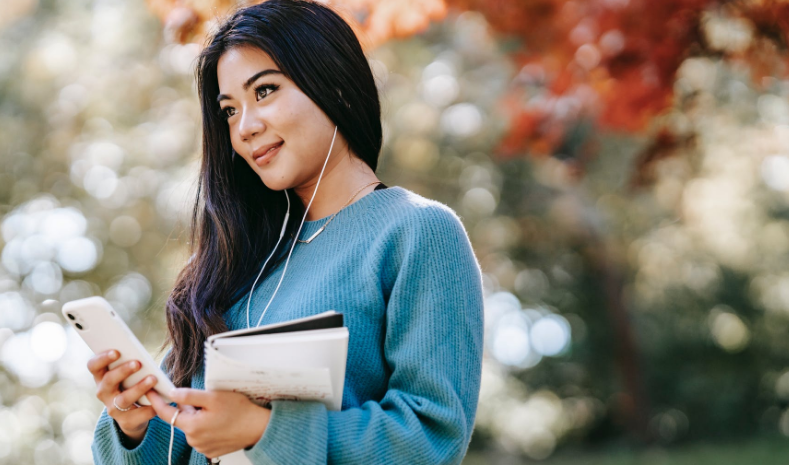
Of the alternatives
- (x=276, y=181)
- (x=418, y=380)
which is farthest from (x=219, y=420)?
(x=276, y=181)

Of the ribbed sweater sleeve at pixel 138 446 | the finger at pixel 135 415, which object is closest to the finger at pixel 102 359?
the finger at pixel 135 415

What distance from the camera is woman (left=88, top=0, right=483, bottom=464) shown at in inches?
55.4

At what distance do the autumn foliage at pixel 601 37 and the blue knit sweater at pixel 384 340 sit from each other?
1.61m

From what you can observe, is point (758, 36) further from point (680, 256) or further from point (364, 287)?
point (680, 256)

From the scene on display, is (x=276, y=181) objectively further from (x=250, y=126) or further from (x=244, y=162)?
(x=244, y=162)

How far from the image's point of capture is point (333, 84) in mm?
1783

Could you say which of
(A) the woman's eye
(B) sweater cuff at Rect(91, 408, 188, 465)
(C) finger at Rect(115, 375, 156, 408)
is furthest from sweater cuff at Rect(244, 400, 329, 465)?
(A) the woman's eye

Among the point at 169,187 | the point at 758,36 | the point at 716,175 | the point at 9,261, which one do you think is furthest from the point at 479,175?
the point at 758,36

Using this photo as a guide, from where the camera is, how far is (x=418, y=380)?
1471 mm

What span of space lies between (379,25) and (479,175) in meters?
5.95

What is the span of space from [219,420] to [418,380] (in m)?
0.37

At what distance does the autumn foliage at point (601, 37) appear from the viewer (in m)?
3.80

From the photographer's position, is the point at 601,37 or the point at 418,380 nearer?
the point at 418,380

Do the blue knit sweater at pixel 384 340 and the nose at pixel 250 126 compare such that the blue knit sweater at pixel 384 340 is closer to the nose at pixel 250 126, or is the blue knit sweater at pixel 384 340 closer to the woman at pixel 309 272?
the woman at pixel 309 272
